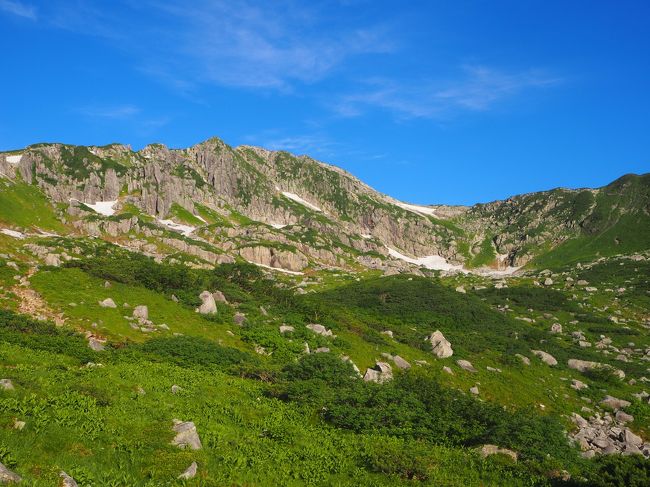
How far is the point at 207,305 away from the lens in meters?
53.1

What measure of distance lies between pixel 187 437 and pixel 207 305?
35655 mm

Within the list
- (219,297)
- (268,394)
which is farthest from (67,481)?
(219,297)

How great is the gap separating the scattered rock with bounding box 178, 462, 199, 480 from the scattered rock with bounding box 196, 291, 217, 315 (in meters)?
36.9

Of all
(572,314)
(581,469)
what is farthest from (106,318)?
(572,314)

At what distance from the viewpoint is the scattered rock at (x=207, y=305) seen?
52.3 metres

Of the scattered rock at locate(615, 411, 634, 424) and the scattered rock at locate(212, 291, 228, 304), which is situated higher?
the scattered rock at locate(212, 291, 228, 304)

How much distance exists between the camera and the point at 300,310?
6312 cm

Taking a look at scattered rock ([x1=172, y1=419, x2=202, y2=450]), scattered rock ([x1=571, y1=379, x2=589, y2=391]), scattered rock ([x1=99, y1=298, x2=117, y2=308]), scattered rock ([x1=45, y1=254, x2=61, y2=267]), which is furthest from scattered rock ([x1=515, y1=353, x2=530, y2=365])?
scattered rock ([x1=45, y1=254, x2=61, y2=267])

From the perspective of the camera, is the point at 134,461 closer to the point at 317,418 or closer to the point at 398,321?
the point at 317,418

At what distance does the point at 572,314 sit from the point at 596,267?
8666 centimetres

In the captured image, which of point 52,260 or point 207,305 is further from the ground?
point 52,260

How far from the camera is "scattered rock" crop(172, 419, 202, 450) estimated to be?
18.1 m

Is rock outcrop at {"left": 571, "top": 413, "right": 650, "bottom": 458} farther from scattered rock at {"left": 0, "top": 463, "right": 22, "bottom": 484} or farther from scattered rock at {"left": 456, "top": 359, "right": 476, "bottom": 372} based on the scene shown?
scattered rock at {"left": 0, "top": 463, "right": 22, "bottom": 484}

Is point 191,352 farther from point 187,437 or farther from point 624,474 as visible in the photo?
point 624,474
